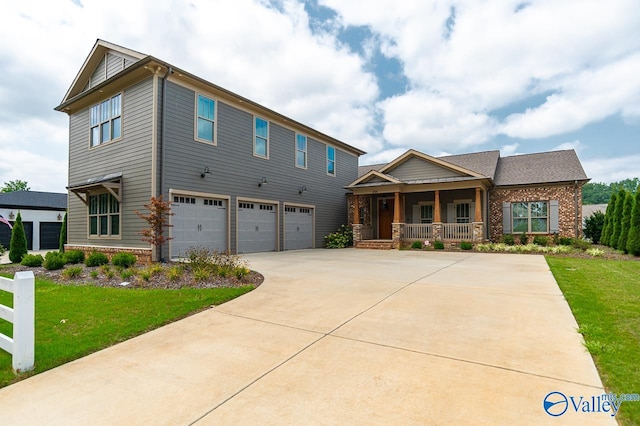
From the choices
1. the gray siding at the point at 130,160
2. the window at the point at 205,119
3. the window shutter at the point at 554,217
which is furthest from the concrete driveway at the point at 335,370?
the window shutter at the point at 554,217

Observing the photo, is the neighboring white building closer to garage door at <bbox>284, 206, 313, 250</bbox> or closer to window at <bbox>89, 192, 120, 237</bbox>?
window at <bbox>89, 192, 120, 237</bbox>

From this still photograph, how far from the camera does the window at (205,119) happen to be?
11.7 metres

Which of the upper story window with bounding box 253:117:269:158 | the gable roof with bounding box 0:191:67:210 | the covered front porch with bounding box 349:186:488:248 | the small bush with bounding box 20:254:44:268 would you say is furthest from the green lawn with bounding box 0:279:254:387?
the gable roof with bounding box 0:191:67:210

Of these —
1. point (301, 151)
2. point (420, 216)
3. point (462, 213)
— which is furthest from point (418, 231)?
point (301, 151)

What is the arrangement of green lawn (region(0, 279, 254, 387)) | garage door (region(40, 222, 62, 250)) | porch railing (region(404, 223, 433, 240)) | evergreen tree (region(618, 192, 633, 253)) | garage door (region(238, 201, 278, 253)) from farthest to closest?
1. garage door (region(40, 222, 62, 250))
2. porch railing (region(404, 223, 433, 240))
3. evergreen tree (region(618, 192, 633, 253))
4. garage door (region(238, 201, 278, 253))
5. green lawn (region(0, 279, 254, 387))

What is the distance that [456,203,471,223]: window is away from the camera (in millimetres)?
17734

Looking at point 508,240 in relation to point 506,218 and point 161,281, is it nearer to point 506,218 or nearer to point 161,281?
Result: point 506,218

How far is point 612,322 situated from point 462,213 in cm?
1448

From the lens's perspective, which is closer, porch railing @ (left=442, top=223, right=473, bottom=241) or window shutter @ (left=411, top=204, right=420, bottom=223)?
porch railing @ (left=442, top=223, right=473, bottom=241)

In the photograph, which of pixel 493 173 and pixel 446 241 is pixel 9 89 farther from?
pixel 493 173

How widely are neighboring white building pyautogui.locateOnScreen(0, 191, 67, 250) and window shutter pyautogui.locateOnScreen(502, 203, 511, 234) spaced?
27.9m

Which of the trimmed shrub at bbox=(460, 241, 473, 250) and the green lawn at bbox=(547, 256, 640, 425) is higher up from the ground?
the trimmed shrub at bbox=(460, 241, 473, 250)

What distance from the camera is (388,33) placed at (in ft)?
44.5

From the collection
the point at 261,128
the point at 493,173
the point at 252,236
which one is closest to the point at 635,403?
the point at 252,236
